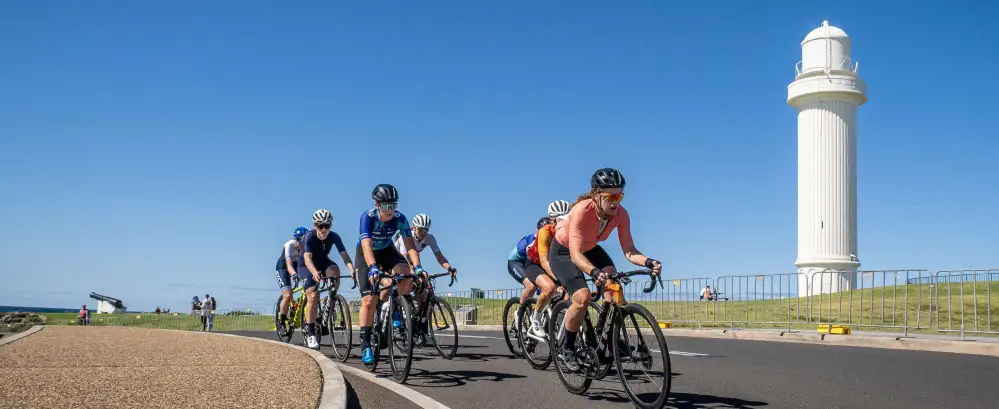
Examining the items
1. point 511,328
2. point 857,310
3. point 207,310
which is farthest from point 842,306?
point 207,310

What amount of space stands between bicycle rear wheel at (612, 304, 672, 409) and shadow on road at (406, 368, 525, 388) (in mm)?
2487

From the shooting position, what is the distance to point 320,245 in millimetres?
13414

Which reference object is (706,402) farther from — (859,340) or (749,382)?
(859,340)

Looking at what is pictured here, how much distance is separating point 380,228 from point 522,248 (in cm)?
205

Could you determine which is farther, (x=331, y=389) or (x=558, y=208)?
(x=558, y=208)

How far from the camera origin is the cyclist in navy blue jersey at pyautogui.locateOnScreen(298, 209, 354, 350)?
13125mm

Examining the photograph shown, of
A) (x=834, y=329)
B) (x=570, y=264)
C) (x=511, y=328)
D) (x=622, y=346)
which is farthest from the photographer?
(x=834, y=329)

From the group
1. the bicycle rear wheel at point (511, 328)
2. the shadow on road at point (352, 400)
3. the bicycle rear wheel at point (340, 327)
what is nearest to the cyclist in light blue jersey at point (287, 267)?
the bicycle rear wheel at point (340, 327)

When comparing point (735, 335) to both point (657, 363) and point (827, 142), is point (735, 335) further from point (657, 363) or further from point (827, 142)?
point (827, 142)

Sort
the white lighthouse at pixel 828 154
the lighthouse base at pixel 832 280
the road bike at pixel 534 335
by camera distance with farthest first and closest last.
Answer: the white lighthouse at pixel 828 154, the lighthouse base at pixel 832 280, the road bike at pixel 534 335

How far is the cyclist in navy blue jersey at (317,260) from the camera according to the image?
13.1m

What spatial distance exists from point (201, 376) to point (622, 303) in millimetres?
4109

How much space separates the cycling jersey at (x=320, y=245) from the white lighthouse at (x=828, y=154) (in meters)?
41.3

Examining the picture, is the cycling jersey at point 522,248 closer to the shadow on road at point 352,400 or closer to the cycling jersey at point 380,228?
the cycling jersey at point 380,228
